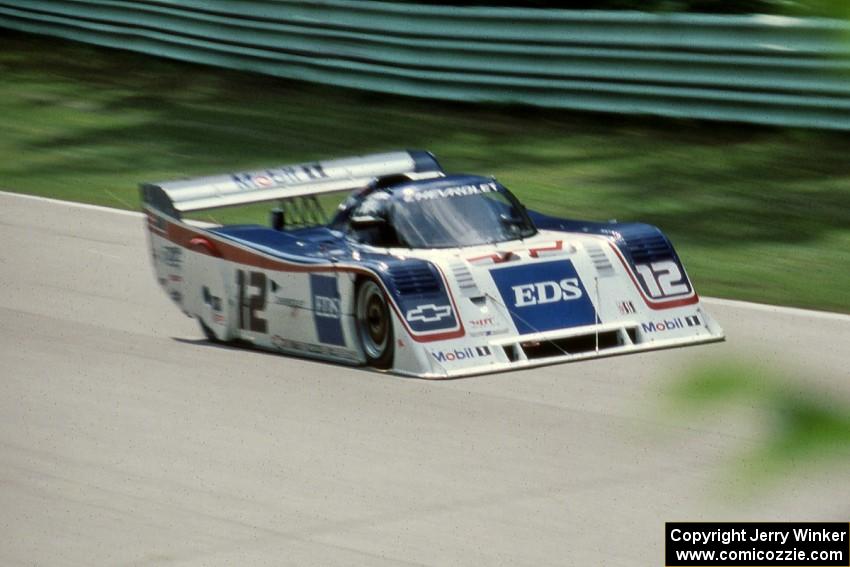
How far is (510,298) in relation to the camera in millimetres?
8961

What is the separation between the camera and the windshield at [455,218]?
9508 mm

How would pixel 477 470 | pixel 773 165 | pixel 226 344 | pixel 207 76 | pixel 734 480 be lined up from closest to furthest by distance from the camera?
1. pixel 734 480
2. pixel 477 470
3. pixel 226 344
4. pixel 773 165
5. pixel 207 76

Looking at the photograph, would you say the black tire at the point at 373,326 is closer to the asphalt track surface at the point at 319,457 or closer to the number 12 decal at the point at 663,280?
the asphalt track surface at the point at 319,457

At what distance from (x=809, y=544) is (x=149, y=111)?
15.4 m

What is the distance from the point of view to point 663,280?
9.48m

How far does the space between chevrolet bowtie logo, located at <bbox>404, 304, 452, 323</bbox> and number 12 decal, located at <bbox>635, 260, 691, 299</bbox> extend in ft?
4.51

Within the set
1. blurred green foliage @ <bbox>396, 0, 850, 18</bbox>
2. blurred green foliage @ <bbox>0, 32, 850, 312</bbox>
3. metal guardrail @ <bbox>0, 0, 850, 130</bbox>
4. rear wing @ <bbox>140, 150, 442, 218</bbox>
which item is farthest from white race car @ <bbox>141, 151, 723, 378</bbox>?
blurred green foliage @ <bbox>396, 0, 850, 18</bbox>

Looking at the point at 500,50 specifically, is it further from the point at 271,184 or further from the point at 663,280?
the point at 663,280

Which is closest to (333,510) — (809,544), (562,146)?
(809,544)

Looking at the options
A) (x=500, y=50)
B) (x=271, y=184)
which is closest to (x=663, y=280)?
(x=271, y=184)

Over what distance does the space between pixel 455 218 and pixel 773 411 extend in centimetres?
853

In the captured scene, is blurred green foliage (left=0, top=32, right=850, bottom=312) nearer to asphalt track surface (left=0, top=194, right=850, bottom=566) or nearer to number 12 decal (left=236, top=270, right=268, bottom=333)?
asphalt track surface (left=0, top=194, right=850, bottom=566)

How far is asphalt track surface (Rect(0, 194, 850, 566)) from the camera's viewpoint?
5836 mm

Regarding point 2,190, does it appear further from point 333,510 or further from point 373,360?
point 333,510
